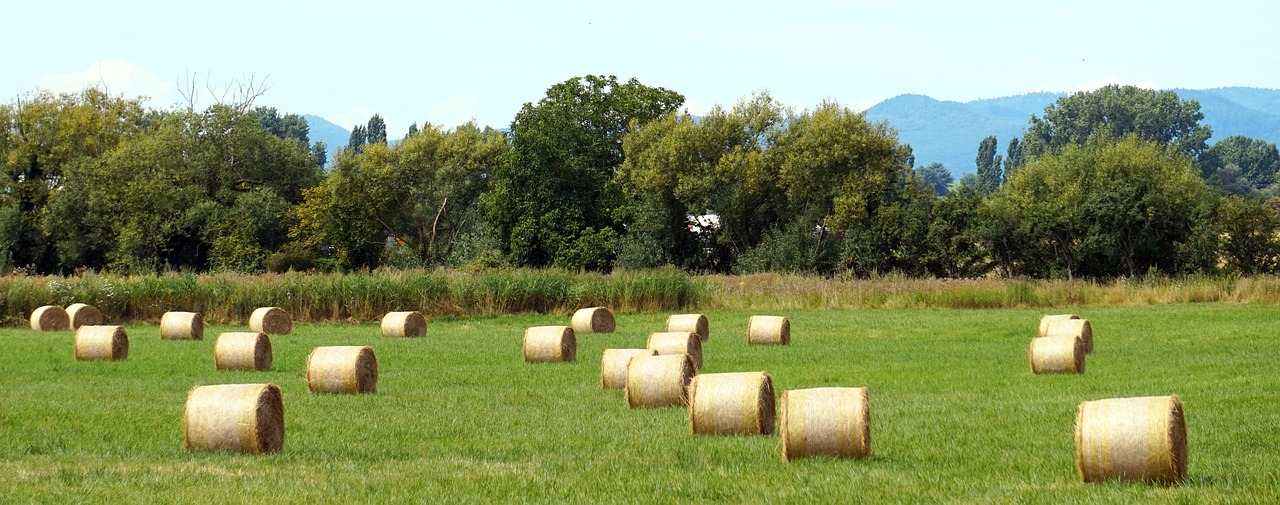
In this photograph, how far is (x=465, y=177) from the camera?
281 feet

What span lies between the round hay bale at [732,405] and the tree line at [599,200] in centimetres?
4448

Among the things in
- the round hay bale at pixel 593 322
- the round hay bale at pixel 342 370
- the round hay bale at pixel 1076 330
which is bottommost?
the round hay bale at pixel 593 322

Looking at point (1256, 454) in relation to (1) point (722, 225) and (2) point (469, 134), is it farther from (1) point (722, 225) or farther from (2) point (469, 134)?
(2) point (469, 134)

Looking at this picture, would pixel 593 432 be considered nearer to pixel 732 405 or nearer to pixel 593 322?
pixel 732 405

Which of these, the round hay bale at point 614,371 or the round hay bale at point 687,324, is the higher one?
the round hay bale at point 614,371

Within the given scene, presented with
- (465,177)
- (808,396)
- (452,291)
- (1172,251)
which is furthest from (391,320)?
(465,177)

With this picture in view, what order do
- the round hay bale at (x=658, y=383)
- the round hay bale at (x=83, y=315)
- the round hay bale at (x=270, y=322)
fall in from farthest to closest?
1. the round hay bale at (x=83, y=315)
2. the round hay bale at (x=270, y=322)
3. the round hay bale at (x=658, y=383)

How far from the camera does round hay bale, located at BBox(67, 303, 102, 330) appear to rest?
34781 millimetres

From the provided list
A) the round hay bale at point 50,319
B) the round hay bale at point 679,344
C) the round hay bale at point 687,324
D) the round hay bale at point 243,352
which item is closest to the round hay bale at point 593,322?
the round hay bale at point 687,324

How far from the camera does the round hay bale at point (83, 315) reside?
34.8m

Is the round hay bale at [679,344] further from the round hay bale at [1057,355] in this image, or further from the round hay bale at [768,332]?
the round hay bale at [768,332]

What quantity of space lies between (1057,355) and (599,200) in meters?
53.4

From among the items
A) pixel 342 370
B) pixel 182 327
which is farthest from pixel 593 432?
pixel 182 327

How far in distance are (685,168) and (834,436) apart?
189 ft
